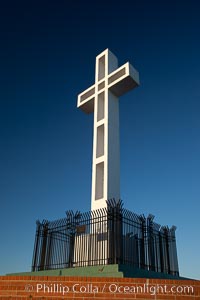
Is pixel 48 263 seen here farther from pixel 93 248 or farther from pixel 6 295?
pixel 6 295

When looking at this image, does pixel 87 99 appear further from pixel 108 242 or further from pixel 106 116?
pixel 108 242

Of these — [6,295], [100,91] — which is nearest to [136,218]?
[6,295]

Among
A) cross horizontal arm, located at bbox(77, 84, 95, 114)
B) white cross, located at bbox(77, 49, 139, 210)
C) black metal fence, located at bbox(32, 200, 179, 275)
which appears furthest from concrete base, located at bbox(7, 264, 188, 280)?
cross horizontal arm, located at bbox(77, 84, 95, 114)

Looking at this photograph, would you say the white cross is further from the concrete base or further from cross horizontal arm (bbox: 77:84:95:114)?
the concrete base

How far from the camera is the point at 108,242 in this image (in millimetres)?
8531

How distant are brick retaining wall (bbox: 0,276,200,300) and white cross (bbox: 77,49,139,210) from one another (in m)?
4.93

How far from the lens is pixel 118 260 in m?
8.22

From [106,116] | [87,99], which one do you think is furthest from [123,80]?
[87,99]

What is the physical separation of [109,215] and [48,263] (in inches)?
123

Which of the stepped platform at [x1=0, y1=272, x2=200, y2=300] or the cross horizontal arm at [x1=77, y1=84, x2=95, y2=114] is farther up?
the cross horizontal arm at [x1=77, y1=84, x2=95, y2=114]

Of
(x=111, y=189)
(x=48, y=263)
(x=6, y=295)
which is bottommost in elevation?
(x=6, y=295)

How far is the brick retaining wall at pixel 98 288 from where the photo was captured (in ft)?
18.9

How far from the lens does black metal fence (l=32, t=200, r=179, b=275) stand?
863cm

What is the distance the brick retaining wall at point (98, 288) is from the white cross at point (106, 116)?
4.93 meters
